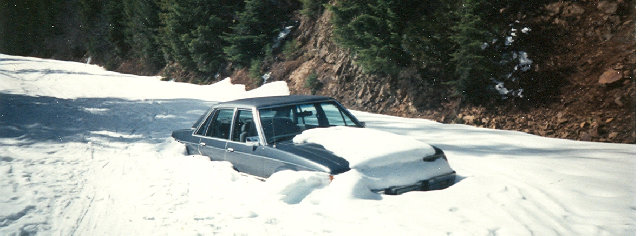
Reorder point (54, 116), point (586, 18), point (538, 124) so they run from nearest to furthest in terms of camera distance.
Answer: point (538, 124) → point (586, 18) → point (54, 116)

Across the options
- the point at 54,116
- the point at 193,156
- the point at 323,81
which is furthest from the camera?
the point at 323,81

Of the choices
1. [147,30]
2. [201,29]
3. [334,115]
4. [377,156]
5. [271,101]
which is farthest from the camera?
[147,30]

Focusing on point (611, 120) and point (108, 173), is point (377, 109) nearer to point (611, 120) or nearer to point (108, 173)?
point (611, 120)

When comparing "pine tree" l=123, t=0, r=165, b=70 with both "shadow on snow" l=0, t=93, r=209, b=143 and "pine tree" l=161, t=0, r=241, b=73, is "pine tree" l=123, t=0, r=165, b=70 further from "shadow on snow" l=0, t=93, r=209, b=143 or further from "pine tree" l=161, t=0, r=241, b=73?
"shadow on snow" l=0, t=93, r=209, b=143

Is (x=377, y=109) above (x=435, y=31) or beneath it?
beneath

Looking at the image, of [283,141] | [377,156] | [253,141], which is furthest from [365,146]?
[253,141]

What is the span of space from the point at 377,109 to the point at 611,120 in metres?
6.41

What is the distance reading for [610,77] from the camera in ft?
27.7

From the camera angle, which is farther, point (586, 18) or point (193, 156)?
point (586, 18)

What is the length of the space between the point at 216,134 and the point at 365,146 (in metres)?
2.53

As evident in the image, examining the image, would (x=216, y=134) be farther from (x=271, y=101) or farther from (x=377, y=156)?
(x=377, y=156)

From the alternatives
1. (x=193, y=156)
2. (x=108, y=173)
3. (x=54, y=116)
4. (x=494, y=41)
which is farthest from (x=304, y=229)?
(x=54, y=116)

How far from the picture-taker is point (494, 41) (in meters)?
10.3

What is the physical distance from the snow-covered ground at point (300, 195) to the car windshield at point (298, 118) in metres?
0.71
